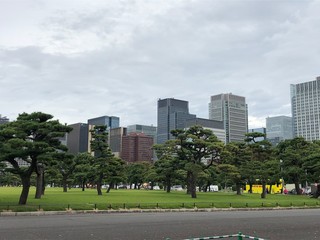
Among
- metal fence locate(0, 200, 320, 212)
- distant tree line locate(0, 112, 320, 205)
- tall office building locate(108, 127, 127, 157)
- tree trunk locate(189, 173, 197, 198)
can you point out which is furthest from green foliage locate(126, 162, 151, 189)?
tall office building locate(108, 127, 127, 157)

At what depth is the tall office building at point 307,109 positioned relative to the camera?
151 metres

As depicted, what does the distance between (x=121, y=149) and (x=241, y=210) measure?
5071 inches

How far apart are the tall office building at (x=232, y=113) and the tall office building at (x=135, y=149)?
34723 mm

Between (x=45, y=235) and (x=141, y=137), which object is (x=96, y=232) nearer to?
(x=45, y=235)

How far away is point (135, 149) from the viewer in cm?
16075

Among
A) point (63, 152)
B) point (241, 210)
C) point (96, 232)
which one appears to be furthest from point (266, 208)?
point (96, 232)

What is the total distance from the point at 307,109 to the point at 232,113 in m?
32.4

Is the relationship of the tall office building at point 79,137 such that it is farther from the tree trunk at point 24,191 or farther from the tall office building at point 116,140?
the tree trunk at point 24,191

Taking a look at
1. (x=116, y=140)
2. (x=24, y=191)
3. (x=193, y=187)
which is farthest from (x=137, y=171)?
(x=116, y=140)

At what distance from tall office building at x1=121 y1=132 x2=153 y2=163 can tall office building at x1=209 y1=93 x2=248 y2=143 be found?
114 ft

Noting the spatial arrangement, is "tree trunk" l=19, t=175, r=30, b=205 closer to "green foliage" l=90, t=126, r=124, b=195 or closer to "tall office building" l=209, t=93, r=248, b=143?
"green foliage" l=90, t=126, r=124, b=195

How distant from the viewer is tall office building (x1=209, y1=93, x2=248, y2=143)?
15954 centimetres

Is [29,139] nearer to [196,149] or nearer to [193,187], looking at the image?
[193,187]

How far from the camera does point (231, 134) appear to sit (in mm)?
159250
